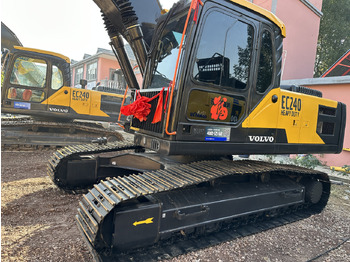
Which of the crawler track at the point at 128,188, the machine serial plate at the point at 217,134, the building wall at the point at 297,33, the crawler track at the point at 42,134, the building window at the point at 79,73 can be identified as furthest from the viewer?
the building window at the point at 79,73

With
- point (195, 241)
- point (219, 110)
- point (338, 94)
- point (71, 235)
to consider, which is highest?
point (338, 94)

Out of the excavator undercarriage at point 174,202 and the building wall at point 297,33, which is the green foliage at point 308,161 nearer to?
the excavator undercarriage at point 174,202

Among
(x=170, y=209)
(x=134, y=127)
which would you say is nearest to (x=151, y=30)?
(x=134, y=127)

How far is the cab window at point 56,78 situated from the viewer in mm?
8133

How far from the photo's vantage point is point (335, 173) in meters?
7.38

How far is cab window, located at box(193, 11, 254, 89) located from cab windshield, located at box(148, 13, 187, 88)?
0.40 metres

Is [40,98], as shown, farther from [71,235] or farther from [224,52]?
[224,52]

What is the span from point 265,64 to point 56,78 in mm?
6804

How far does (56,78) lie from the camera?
8.20 meters

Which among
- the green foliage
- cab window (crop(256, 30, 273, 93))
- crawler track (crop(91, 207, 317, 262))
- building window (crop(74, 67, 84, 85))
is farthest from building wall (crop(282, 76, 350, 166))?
building window (crop(74, 67, 84, 85))

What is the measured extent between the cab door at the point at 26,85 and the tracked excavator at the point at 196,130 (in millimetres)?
4599

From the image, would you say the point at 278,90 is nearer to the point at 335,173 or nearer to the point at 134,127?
the point at 134,127

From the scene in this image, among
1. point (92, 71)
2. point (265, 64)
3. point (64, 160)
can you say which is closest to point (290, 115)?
point (265, 64)

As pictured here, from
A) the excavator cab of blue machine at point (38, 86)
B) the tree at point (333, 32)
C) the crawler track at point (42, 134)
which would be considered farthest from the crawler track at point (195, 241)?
the tree at point (333, 32)
